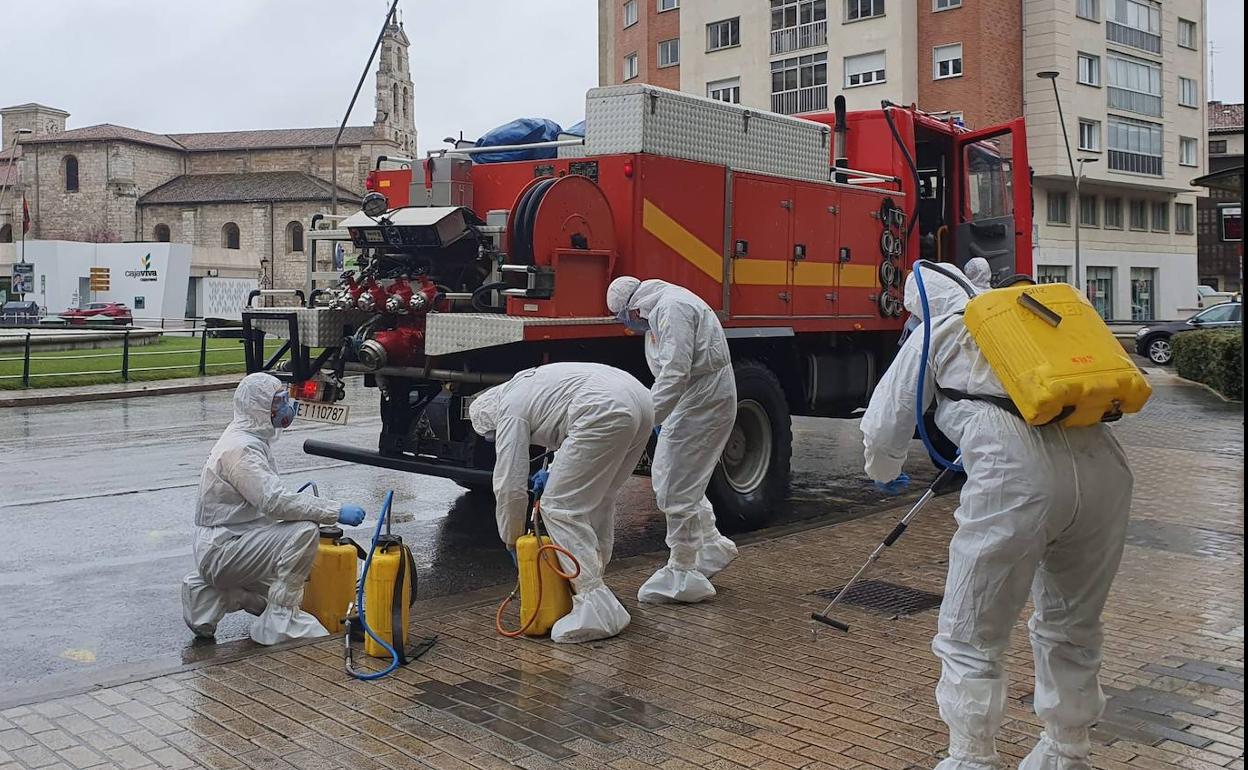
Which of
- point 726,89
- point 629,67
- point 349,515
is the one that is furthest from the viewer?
point 629,67

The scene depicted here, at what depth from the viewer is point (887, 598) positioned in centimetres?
684

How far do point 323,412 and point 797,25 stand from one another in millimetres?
45104

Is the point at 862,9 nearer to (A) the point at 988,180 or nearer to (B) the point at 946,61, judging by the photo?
(B) the point at 946,61

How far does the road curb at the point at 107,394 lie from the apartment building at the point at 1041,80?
31156mm

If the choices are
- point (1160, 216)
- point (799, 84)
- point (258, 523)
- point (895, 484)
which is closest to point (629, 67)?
point (799, 84)

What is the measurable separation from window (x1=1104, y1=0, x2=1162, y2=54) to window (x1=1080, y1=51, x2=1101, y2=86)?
137 cm

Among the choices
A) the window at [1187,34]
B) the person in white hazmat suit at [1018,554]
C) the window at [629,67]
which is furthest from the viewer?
the window at [629,67]

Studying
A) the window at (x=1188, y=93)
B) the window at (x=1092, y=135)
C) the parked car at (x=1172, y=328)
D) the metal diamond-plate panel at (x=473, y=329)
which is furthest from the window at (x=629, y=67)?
the metal diamond-plate panel at (x=473, y=329)

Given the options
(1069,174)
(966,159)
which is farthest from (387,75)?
(966,159)

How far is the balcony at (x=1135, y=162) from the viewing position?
168 ft

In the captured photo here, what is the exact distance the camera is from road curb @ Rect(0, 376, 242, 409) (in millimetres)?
19109

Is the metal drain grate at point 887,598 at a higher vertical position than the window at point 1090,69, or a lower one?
lower

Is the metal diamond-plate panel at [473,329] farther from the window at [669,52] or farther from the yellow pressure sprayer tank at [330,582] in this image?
the window at [669,52]

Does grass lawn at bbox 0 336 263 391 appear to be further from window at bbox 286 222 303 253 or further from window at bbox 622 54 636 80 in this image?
window at bbox 286 222 303 253
